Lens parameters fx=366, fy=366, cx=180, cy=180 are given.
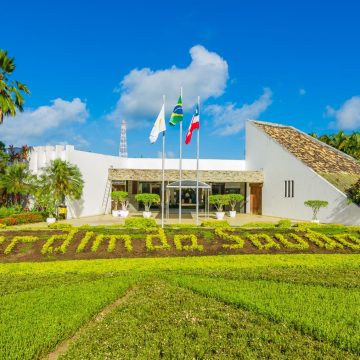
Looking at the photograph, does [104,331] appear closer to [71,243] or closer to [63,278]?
[63,278]

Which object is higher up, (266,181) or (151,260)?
(266,181)

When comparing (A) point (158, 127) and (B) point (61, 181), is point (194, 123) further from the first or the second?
(B) point (61, 181)

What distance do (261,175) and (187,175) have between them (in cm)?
570

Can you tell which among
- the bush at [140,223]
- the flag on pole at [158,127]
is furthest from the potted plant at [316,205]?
the bush at [140,223]

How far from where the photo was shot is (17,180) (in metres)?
20.1

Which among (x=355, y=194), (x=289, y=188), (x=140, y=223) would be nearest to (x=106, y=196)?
(x=289, y=188)

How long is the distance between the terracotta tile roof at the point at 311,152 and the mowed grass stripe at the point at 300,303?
16882 millimetres

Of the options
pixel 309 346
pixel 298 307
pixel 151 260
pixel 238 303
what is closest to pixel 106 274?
pixel 151 260

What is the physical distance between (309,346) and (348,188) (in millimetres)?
18441

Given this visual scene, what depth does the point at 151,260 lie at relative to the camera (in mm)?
9297

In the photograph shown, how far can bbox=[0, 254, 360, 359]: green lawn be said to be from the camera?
14.6 ft

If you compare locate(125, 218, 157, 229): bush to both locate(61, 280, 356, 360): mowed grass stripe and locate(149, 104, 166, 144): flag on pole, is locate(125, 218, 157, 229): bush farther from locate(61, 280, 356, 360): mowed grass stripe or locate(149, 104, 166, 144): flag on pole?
locate(61, 280, 356, 360): mowed grass stripe

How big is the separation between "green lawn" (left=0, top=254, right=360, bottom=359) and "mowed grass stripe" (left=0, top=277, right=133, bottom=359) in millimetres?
15

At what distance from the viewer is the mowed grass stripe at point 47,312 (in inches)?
175
